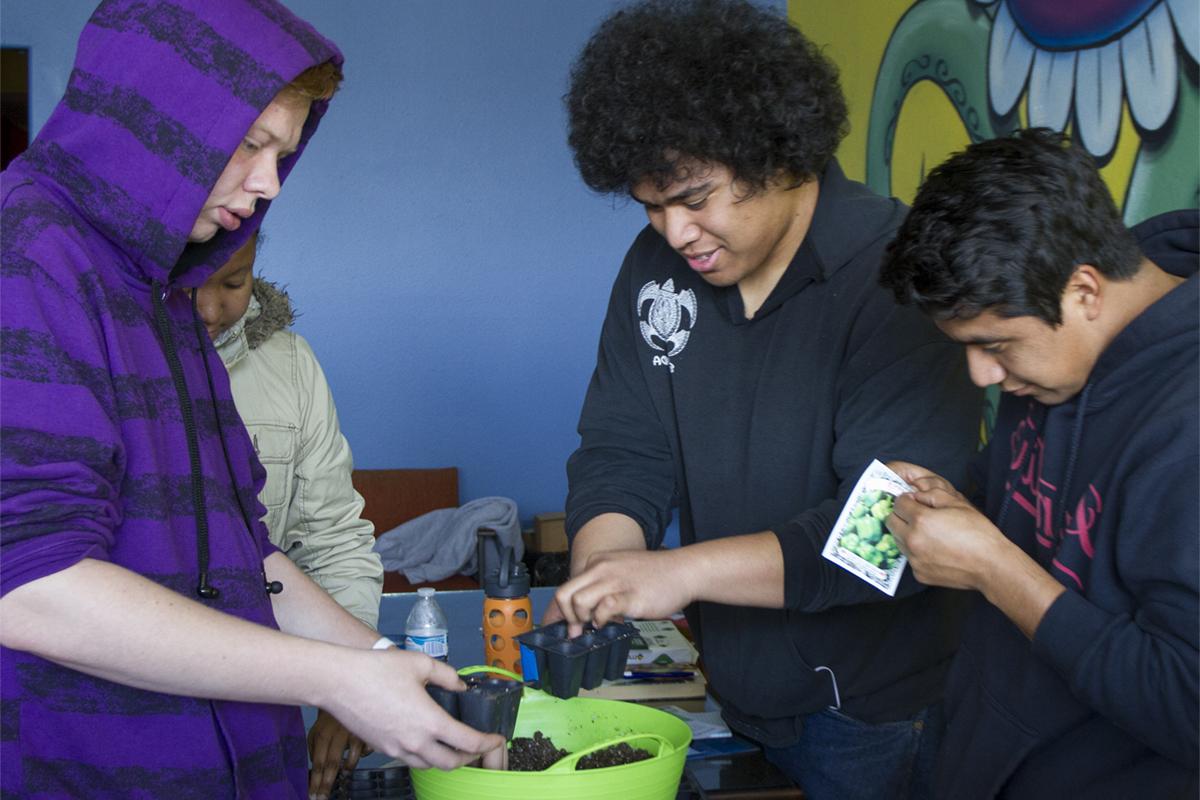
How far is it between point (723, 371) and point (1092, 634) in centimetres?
74

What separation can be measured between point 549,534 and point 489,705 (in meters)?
3.78

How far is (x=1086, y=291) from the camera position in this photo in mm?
1245

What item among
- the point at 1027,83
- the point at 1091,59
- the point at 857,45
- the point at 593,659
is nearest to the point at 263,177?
the point at 593,659

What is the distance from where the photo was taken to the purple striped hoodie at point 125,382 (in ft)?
3.13

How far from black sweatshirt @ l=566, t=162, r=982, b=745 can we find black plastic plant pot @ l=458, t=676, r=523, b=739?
444 millimetres

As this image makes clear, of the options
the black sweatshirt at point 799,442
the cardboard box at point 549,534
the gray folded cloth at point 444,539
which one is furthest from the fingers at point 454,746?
the cardboard box at point 549,534

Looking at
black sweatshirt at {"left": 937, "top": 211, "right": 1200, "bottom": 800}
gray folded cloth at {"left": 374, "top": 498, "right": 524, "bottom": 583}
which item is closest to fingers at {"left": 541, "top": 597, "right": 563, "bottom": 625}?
black sweatshirt at {"left": 937, "top": 211, "right": 1200, "bottom": 800}

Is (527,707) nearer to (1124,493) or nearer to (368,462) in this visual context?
(1124,493)

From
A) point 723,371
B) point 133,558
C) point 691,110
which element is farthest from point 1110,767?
point 133,558

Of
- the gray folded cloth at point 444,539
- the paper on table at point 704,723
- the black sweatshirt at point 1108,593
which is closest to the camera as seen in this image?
the black sweatshirt at point 1108,593

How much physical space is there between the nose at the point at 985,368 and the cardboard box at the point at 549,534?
3.66m

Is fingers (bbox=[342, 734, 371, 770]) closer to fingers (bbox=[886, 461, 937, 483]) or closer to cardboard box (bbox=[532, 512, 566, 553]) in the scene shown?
fingers (bbox=[886, 461, 937, 483])

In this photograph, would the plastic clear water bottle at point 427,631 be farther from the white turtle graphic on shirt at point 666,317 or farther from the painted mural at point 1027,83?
the painted mural at point 1027,83

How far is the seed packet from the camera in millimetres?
1429
